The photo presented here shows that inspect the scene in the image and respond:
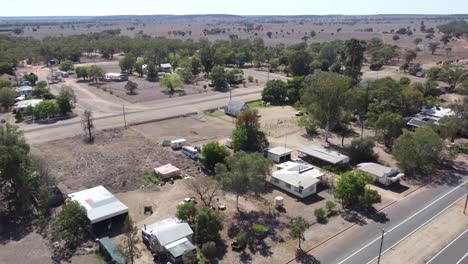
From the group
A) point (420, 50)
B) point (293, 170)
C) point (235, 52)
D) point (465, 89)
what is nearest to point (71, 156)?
point (293, 170)

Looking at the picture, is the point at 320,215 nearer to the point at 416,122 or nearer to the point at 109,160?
the point at 109,160

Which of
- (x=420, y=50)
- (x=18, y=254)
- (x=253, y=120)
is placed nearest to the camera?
(x=18, y=254)

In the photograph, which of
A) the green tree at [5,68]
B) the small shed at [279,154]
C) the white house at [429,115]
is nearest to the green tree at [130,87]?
the green tree at [5,68]

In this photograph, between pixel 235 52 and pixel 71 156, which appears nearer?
pixel 71 156

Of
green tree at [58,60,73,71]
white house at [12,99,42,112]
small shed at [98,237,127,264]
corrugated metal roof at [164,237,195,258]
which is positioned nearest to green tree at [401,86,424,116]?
corrugated metal roof at [164,237,195,258]

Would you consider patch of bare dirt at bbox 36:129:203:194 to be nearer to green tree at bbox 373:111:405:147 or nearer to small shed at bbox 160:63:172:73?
green tree at bbox 373:111:405:147

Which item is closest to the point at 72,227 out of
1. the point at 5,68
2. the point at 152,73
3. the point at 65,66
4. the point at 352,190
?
the point at 352,190

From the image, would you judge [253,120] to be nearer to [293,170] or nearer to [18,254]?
[293,170]
